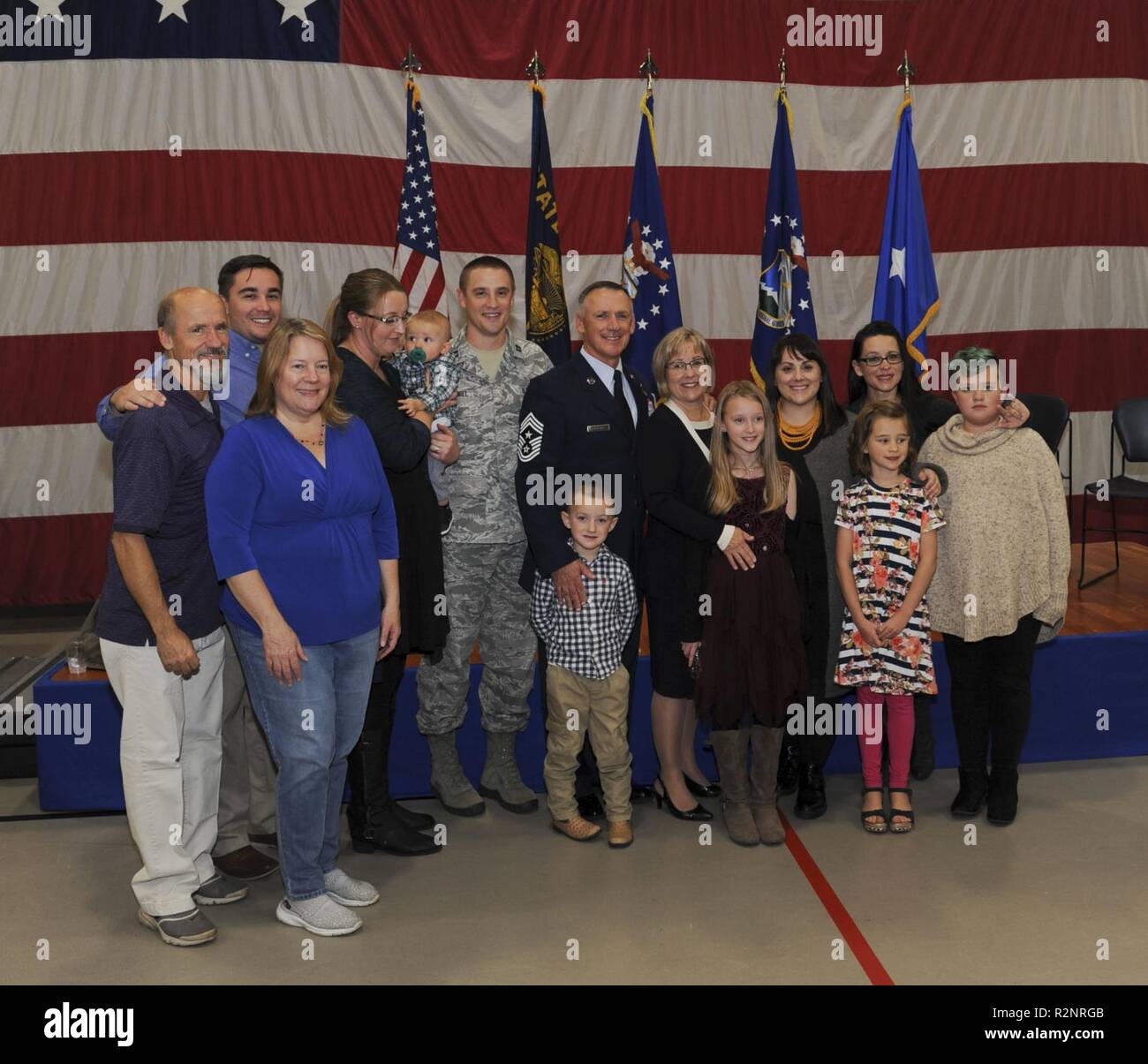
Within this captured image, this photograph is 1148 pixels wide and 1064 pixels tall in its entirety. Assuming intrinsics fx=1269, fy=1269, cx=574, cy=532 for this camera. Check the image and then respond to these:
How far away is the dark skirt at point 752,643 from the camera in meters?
3.68

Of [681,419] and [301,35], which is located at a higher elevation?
[301,35]

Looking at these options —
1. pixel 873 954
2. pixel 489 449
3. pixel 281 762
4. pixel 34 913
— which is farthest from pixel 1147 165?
pixel 34 913

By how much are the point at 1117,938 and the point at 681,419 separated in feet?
5.90

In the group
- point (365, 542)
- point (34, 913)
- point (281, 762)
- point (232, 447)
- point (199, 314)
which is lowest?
point (34, 913)

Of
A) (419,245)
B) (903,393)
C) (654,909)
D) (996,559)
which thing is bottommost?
(654,909)

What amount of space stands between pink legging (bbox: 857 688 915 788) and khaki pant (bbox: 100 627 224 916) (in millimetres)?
1914

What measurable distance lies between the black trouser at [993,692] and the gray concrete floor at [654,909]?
24 cm

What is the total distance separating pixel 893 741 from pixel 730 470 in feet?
3.22

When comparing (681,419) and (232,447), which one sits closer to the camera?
(232,447)

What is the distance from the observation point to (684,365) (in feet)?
12.2

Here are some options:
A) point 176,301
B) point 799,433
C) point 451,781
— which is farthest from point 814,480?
point 176,301

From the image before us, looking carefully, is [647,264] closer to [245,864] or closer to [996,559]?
[996,559]

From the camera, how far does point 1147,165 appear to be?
23.3 ft
